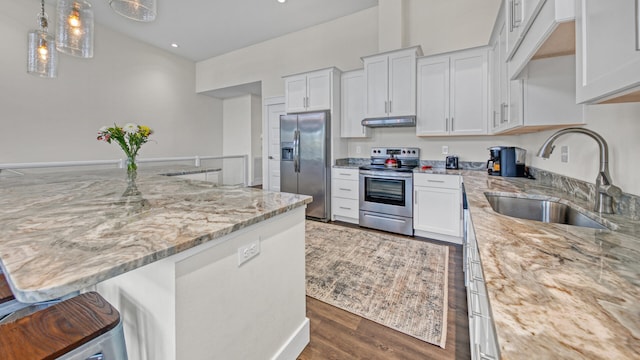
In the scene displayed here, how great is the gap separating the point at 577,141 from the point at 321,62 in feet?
13.1

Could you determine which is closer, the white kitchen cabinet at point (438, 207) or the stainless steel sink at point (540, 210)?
the stainless steel sink at point (540, 210)

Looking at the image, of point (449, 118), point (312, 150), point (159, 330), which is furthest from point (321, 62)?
point (159, 330)

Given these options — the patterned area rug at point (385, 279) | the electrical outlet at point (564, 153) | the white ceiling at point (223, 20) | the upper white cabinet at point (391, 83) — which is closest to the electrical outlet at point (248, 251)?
the patterned area rug at point (385, 279)

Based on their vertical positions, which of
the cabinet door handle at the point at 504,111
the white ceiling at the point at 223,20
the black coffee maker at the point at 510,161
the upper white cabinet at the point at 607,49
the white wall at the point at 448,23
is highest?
the white ceiling at the point at 223,20

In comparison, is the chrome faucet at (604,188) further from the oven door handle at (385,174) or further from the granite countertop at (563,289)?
the oven door handle at (385,174)

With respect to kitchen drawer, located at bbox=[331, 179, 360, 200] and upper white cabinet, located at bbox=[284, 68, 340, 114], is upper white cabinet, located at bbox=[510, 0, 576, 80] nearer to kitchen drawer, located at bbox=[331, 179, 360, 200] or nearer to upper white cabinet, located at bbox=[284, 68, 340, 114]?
kitchen drawer, located at bbox=[331, 179, 360, 200]

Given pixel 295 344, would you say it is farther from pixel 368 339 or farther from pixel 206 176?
pixel 206 176

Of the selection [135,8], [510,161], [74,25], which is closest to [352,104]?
[510,161]

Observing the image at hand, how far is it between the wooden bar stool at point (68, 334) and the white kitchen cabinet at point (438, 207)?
10.3 ft

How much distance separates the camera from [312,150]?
4098 millimetres

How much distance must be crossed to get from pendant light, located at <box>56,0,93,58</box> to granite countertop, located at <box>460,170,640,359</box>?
10.6 feet

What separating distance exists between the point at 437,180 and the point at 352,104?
5.79 feet

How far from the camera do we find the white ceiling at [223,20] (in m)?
4.12

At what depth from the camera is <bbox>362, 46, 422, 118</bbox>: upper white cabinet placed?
11.4ft
